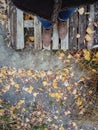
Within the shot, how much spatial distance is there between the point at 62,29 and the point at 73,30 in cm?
16

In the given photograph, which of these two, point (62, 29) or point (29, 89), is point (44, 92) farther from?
point (62, 29)

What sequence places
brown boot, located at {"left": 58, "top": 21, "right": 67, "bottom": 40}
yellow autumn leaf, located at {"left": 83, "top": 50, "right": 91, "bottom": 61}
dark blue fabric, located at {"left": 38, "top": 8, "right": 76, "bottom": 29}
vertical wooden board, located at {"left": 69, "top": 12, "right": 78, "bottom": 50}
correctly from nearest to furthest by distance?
1. dark blue fabric, located at {"left": 38, "top": 8, "right": 76, "bottom": 29}
2. brown boot, located at {"left": 58, "top": 21, "right": 67, "bottom": 40}
3. vertical wooden board, located at {"left": 69, "top": 12, "right": 78, "bottom": 50}
4. yellow autumn leaf, located at {"left": 83, "top": 50, "right": 91, "bottom": 61}

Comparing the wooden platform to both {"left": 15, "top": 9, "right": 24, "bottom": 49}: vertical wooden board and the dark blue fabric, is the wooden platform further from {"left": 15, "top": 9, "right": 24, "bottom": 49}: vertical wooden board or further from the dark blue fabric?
the dark blue fabric

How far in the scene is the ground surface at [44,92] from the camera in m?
4.02

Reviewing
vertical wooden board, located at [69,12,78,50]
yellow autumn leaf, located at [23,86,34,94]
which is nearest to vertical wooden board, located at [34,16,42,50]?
vertical wooden board, located at [69,12,78,50]

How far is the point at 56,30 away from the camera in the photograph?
12.4 feet

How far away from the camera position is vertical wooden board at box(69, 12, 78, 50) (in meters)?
3.80

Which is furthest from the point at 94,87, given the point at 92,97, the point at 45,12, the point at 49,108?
the point at 45,12

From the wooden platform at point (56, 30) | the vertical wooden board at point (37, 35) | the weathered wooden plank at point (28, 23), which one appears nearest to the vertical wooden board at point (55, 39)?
the wooden platform at point (56, 30)

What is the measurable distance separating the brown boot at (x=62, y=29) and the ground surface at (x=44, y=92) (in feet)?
0.91

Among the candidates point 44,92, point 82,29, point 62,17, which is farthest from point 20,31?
point 44,92

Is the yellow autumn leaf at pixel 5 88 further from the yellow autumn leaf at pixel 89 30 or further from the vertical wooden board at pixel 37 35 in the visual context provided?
the yellow autumn leaf at pixel 89 30

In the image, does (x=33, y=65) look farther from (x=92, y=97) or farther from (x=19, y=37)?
(x=92, y=97)

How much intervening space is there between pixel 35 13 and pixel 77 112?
162cm
